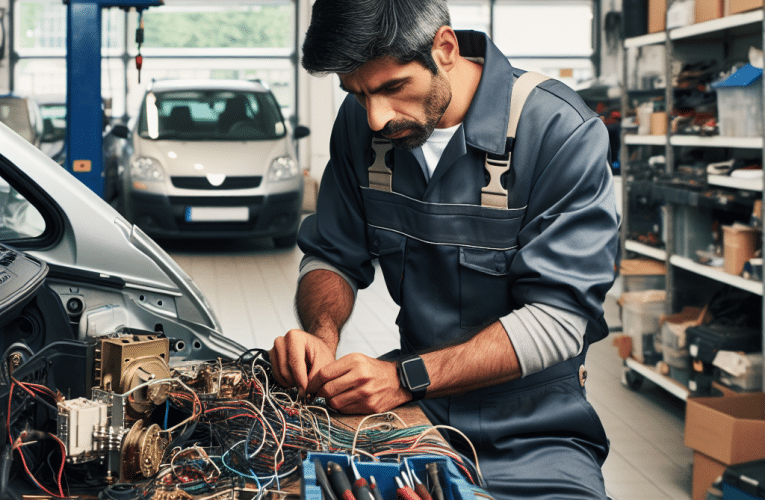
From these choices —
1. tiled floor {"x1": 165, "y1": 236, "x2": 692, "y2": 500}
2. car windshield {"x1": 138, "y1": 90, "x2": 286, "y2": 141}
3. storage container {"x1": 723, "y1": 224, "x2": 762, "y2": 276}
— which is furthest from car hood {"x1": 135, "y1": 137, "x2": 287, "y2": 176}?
storage container {"x1": 723, "y1": 224, "x2": 762, "y2": 276}

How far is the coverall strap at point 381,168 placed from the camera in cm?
163

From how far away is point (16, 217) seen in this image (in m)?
2.25

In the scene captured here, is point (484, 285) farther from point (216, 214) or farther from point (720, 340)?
point (216, 214)

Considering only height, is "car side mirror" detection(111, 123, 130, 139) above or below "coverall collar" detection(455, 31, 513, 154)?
above

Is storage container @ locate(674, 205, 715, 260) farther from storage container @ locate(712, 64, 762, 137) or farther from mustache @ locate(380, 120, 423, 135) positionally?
mustache @ locate(380, 120, 423, 135)

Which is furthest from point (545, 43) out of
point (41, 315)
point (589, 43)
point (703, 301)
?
point (41, 315)

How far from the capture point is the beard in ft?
4.78

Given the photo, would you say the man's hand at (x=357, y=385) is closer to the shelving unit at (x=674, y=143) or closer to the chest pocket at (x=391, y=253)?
the chest pocket at (x=391, y=253)

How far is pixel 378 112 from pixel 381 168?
23cm

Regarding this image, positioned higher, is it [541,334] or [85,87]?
[85,87]

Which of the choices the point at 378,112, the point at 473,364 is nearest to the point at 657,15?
the point at 378,112

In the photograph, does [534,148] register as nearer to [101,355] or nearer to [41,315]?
[101,355]

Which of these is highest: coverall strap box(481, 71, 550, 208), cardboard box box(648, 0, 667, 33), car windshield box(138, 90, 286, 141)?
cardboard box box(648, 0, 667, 33)

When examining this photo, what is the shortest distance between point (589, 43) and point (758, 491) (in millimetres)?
9374
